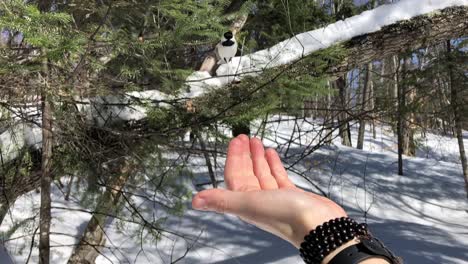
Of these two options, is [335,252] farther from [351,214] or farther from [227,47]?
[351,214]

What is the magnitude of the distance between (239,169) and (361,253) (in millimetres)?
389

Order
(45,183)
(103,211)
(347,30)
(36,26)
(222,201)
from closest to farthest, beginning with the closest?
1. (222,201)
2. (36,26)
3. (45,183)
4. (103,211)
5. (347,30)

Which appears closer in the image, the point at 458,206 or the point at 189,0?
the point at 189,0

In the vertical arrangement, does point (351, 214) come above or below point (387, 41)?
below

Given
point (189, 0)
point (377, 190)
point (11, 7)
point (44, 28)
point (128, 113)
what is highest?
point (189, 0)

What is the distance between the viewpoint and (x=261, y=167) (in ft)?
3.72

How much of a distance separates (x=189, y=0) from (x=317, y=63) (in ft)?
3.39

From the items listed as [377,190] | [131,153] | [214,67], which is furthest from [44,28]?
[377,190]

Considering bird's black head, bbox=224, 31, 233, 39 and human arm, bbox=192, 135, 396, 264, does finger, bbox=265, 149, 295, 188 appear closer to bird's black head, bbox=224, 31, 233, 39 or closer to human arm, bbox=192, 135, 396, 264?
human arm, bbox=192, 135, 396, 264

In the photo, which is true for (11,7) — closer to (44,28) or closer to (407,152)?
(44,28)

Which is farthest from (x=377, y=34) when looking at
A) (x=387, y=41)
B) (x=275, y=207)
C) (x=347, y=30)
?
(x=275, y=207)

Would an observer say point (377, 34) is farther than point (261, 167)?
Yes

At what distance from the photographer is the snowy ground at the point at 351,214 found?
4.32m

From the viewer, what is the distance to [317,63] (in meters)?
2.91
